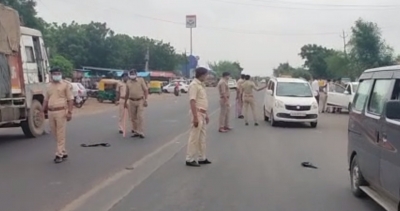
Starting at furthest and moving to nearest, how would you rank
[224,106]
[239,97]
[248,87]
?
1. [239,97]
2. [248,87]
3. [224,106]

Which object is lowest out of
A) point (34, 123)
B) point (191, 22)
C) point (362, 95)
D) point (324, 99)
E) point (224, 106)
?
point (324, 99)

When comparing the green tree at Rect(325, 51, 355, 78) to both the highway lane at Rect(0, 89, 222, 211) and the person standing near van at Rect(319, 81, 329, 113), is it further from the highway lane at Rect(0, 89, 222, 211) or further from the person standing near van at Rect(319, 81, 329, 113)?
the highway lane at Rect(0, 89, 222, 211)

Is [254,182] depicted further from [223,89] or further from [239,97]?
[239,97]

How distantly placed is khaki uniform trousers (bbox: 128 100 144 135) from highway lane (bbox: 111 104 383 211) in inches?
81.3

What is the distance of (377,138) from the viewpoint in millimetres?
7234

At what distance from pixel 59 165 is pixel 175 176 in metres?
2.49

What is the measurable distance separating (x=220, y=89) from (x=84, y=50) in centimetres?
6851

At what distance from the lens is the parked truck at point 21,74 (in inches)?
599

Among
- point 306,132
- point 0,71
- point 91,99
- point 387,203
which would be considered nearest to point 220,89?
point 306,132

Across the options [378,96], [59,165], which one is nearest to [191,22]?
[59,165]

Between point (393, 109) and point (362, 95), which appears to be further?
point (362, 95)

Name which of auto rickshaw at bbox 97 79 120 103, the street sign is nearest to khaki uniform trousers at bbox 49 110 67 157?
auto rickshaw at bbox 97 79 120 103

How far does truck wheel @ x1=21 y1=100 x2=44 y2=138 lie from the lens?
16.8 meters

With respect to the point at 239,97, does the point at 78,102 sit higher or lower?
lower
